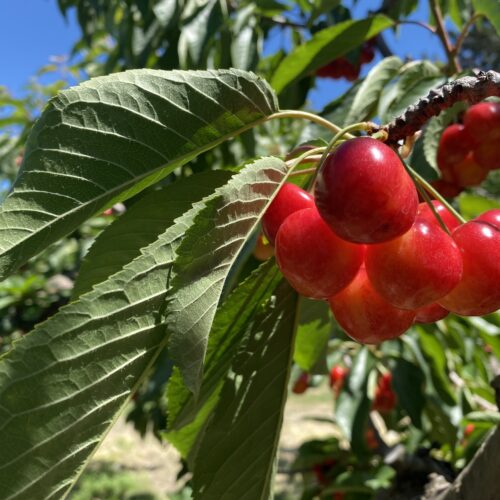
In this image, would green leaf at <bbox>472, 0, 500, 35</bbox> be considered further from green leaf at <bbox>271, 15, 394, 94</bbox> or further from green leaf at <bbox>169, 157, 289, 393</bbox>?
green leaf at <bbox>169, 157, 289, 393</bbox>

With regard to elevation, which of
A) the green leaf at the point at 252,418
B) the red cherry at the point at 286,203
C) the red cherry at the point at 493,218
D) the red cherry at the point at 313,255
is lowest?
the green leaf at the point at 252,418

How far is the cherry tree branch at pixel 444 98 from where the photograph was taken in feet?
2.71

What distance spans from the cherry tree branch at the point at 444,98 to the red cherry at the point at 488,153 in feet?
1.92

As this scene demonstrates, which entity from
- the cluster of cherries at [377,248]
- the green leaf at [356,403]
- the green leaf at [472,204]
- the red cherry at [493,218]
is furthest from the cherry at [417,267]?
the green leaf at [356,403]

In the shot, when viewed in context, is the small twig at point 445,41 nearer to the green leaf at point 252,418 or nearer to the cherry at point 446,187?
the cherry at point 446,187

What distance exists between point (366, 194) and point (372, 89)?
1113mm

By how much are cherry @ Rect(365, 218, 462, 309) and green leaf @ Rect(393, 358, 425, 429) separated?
6.12ft

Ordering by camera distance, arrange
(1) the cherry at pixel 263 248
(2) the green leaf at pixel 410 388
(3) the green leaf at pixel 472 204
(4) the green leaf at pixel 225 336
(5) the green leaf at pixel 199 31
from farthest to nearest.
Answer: (2) the green leaf at pixel 410 388
(5) the green leaf at pixel 199 31
(3) the green leaf at pixel 472 204
(1) the cherry at pixel 263 248
(4) the green leaf at pixel 225 336

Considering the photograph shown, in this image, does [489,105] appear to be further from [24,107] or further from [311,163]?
[24,107]

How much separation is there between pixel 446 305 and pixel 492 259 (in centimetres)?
11

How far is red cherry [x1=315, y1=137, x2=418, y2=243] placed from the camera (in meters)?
0.74

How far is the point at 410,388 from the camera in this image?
8.58 feet

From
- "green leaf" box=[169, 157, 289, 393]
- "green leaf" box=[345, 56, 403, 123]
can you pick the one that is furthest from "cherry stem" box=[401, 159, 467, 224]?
Answer: "green leaf" box=[345, 56, 403, 123]

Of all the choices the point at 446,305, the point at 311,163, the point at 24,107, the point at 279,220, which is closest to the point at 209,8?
the point at 311,163
